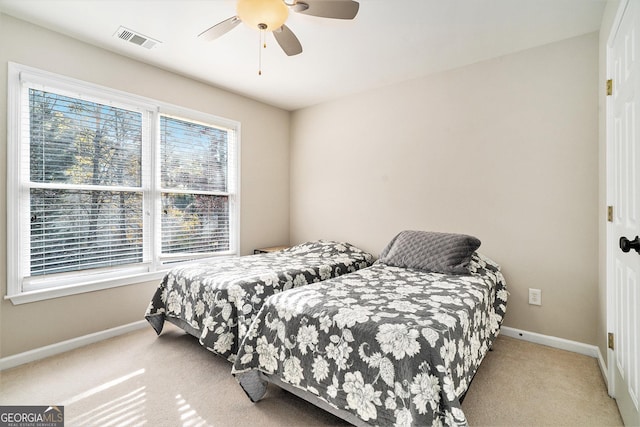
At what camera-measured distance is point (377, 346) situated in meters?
1.40

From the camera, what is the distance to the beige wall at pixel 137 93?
2.24 m

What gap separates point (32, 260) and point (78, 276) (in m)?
0.33

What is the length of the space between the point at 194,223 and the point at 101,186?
0.94 meters

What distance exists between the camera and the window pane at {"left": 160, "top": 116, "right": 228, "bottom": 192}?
3164 millimetres

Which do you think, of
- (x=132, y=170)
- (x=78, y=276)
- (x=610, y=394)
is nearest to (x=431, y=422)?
(x=610, y=394)

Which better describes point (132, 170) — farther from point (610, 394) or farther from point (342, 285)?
point (610, 394)

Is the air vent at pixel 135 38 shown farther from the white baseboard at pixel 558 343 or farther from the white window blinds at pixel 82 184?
the white baseboard at pixel 558 343

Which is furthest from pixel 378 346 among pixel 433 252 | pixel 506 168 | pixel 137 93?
pixel 137 93

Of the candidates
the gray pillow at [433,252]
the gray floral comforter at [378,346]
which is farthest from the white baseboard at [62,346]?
the gray pillow at [433,252]

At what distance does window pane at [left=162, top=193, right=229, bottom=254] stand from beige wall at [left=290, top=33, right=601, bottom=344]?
1493 millimetres
